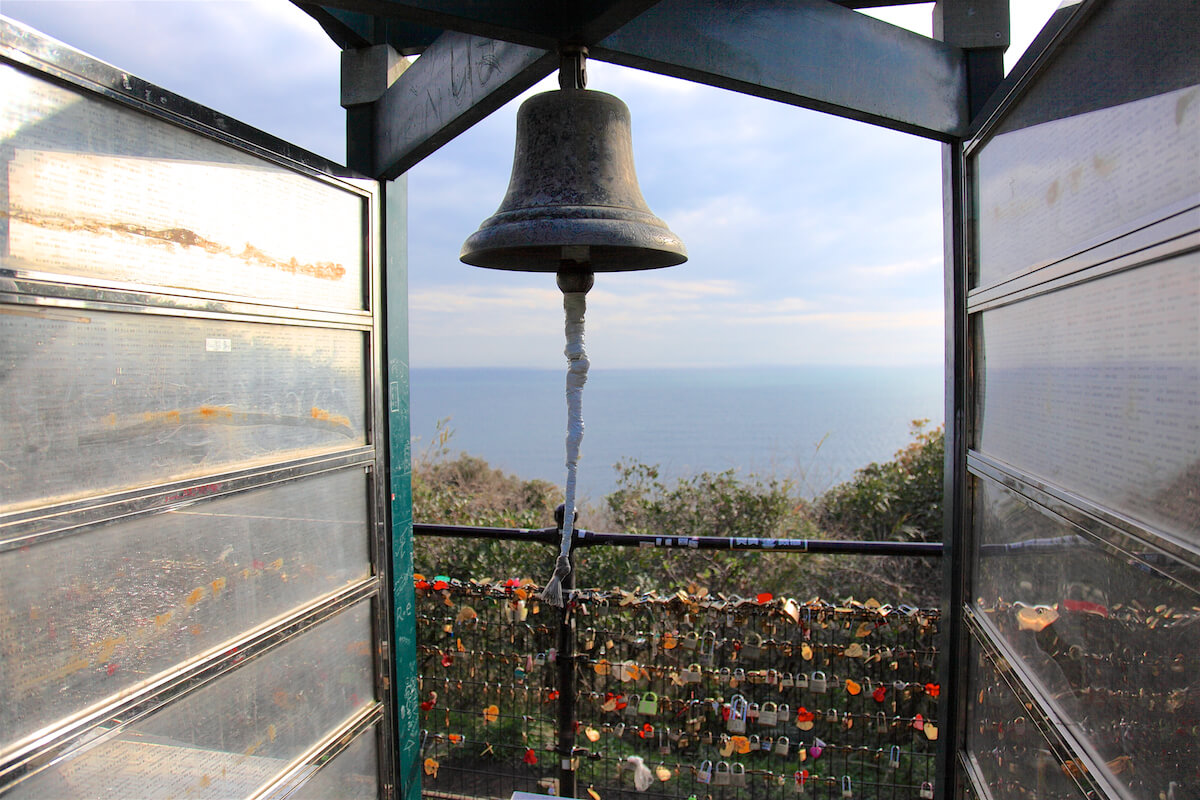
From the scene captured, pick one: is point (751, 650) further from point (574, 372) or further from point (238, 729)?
point (238, 729)

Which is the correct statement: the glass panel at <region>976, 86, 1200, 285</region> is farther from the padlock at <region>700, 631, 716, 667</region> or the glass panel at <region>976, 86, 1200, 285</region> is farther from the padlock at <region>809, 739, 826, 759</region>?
the padlock at <region>809, 739, 826, 759</region>

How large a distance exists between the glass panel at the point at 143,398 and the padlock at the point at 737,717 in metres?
1.80

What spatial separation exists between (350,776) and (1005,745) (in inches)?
69.6

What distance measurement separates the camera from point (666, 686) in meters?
2.99

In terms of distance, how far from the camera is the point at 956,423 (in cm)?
187

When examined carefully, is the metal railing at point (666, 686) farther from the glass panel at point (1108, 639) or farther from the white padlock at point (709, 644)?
the glass panel at point (1108, 639)

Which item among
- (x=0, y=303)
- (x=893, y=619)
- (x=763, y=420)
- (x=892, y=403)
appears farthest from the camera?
(x=892, y=403)

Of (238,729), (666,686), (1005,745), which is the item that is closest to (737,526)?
(666,686)

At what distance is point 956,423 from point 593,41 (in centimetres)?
127

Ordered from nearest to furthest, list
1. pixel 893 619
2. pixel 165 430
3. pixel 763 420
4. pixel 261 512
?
pixel 165 430 < pixel 261 512 < pixel 893 619 < pixel 763 420

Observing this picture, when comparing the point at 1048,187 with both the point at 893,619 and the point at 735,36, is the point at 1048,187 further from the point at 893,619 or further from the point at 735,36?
the point at 893,619

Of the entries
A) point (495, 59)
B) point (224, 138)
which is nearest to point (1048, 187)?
point (495, 59)

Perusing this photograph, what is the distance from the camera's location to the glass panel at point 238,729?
1.40 metres

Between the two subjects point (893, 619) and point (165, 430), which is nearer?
point (165, 430)
